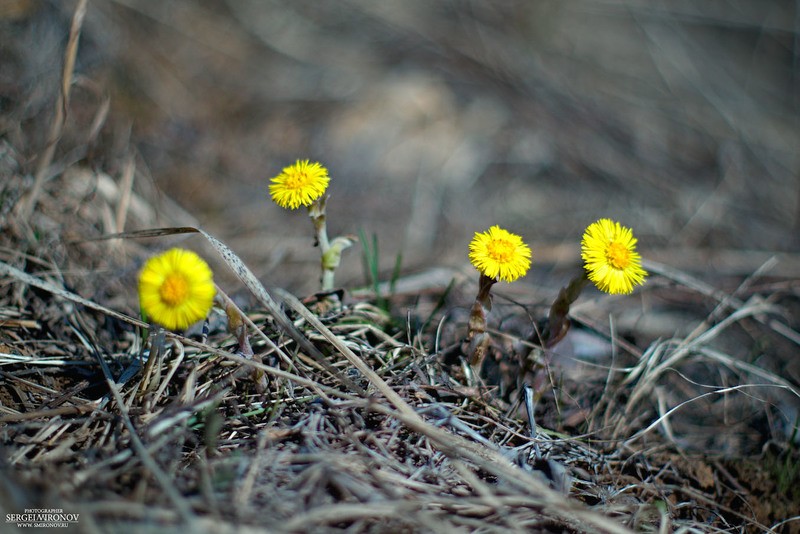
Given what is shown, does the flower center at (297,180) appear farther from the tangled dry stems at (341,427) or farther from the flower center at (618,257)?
the flower center at (618,257)

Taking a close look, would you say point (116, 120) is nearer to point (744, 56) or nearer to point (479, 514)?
point (479, 514)

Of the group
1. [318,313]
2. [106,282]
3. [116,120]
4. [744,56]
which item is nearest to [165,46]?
[116,120]

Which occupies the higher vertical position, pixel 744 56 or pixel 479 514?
pixel 744 56

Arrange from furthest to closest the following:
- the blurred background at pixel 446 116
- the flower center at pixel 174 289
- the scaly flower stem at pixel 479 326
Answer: the blurred background at pixel 446 116, the scaly flower stem at pixel 479 326, the flower center at pixel 174 289

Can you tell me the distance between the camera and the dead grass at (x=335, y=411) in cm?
110

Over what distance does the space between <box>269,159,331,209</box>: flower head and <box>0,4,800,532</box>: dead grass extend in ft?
0.70

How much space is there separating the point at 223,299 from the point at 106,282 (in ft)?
2.71

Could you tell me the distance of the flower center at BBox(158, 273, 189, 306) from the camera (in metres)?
1.19

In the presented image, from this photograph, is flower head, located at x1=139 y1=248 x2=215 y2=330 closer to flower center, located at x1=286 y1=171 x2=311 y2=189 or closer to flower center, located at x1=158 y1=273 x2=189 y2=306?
flower center, located at x1=158 y1=273 x2=189 y2=306

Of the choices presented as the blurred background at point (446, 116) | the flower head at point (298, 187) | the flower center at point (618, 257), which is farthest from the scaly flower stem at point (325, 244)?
the blurred background at point (446, 116)

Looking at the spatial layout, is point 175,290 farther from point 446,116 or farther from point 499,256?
point 446,116

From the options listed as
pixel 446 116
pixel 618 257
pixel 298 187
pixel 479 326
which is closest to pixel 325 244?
pixel 298 187

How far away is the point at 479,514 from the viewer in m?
1.19

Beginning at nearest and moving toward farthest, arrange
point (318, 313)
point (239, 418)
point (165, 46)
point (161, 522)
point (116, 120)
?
1. point (161, 522)
2. point (239, 418)
3. point (318, 313)
4. point (116, 120)
5. point (165, 46)
